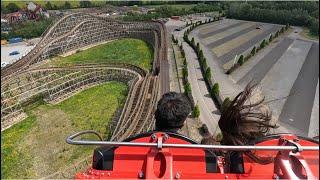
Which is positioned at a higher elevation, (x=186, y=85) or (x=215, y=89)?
(x=186, y=85)

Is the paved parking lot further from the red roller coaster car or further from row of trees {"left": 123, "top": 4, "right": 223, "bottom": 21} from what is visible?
row of trees {"left": 123, "top": 4, "right": 223, "bottom": 21}

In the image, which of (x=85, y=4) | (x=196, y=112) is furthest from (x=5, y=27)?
(x=196, y=112)

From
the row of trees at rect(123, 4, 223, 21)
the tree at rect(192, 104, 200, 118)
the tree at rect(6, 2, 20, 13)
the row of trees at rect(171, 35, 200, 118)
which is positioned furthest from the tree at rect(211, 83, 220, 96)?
the tree at rect(6, 2, 20, 13)

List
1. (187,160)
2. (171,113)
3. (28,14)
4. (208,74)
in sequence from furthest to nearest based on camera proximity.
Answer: (28,14)
(208,74)
(171,113)
(187,160)

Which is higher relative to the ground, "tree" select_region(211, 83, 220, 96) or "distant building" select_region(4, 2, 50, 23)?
"distant building" select_region(4, 2, 50, 23)

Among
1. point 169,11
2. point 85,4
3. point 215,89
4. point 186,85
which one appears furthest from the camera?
point 85,4

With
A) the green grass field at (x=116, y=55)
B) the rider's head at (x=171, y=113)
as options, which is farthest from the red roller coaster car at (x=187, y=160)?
the green grass field at (x=116, y=55)

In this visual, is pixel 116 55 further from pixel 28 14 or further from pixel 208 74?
pixel 28 14
